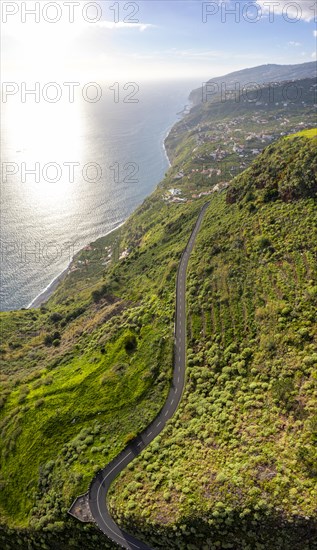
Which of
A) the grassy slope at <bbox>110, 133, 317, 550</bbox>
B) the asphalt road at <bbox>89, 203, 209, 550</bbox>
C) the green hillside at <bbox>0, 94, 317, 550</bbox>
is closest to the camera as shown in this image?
the grassy slope at <bbox>110, 133, 317, 550</bbox>

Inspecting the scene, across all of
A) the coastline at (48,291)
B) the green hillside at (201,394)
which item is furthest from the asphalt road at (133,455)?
the coastline at (48,291)

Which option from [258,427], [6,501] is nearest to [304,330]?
[258,427]

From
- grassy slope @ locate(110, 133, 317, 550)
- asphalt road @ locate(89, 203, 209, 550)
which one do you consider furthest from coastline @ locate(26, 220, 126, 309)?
asphalt road @ locate(89, 203, 209, 550)

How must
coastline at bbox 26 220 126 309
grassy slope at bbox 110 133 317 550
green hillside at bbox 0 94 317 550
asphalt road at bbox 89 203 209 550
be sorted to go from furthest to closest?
coastline at bbox 26 220 126 309, asphalt road at bbox 89 203 209 550, green hillside at bbox 0 94 317 550, grassy slope at bbox 110 133 317 550

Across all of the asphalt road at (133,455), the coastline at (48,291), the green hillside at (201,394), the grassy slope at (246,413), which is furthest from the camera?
the coastline at (48,291)

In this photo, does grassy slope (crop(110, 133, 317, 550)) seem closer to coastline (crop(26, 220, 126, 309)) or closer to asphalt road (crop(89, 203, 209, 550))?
asphalt road (crop(89, 203, 209, 550))

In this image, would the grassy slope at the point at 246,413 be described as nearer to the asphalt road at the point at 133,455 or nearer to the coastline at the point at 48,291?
the asphalt road at the point at 133,455

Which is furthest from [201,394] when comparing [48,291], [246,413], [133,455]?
[48,291]
